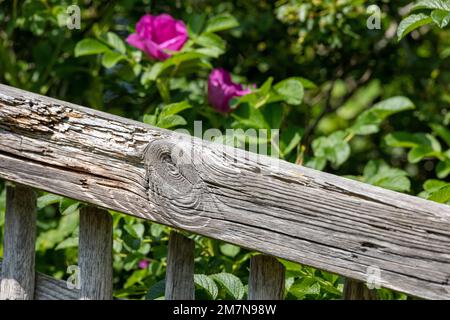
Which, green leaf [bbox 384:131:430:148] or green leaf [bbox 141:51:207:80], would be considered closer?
green leaf [bbox 141:51:207:80]

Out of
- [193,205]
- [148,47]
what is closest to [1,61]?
[148,47]

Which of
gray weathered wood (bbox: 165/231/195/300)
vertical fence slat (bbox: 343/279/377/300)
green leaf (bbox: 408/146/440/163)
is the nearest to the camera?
vertical fence slat (bbox: 343/279/377/300)

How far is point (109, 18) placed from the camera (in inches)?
86.7

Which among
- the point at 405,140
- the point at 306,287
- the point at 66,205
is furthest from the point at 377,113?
the point at 66,205

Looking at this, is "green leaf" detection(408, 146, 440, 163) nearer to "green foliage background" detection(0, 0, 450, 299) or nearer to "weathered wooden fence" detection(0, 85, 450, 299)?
"green foliage background" detection(0, 0, 450, 299)

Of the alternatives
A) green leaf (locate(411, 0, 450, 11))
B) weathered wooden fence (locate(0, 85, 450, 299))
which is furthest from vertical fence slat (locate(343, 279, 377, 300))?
green leaf (locate(411, 0, 450, 11))

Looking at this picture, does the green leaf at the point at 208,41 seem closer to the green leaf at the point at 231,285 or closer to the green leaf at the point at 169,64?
the green leaf at the point at 169,64

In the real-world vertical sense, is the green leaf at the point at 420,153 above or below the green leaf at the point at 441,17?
above

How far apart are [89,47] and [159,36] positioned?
18 cm

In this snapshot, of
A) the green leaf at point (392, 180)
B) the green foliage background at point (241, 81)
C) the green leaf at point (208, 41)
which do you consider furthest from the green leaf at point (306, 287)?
the green leaf at point (208, 41)

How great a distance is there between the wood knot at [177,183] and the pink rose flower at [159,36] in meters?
0.71

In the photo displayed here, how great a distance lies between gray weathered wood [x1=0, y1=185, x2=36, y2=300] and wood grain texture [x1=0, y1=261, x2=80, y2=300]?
0.04 ft

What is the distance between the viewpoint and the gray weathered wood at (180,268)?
1.26 metres

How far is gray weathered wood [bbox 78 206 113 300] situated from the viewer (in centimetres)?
132
